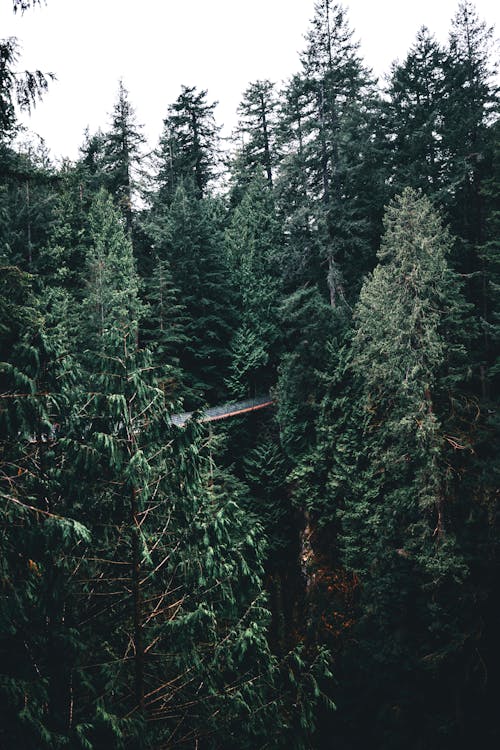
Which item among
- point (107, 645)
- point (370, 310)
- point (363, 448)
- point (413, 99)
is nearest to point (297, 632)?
point (363, 448)

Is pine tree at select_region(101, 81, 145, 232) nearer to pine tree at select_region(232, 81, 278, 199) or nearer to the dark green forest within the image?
the dark green forest

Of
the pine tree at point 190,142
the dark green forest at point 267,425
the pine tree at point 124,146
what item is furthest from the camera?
the pine tree at point 190,142

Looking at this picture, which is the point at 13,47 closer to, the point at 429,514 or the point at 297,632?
the point at 429,514

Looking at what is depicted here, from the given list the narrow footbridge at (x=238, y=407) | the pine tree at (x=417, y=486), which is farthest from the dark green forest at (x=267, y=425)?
the narrow footbridge at (x=238, y=407)

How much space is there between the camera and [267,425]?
27.1 m

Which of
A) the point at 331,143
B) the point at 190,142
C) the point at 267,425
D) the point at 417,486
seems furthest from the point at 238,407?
the point at 190,142

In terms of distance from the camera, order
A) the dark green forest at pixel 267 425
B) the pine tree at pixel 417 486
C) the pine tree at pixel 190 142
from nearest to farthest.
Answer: the dark green forest at pixel 267 425
the pine tree at pixel 417 486
the pine tree at pixel 190 142

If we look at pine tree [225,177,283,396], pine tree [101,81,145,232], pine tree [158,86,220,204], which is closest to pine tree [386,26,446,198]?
pine tree [225,177,283,396]

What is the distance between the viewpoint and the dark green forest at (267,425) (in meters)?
5.95

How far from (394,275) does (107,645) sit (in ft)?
43.0

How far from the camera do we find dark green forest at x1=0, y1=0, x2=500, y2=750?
595 centimetres

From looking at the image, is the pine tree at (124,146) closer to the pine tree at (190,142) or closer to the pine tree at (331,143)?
the pine tree at (190,142)

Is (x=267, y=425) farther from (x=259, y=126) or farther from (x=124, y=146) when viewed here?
(x=259, y=126)

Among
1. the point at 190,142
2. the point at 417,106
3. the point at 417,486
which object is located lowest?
the point at 417,486
